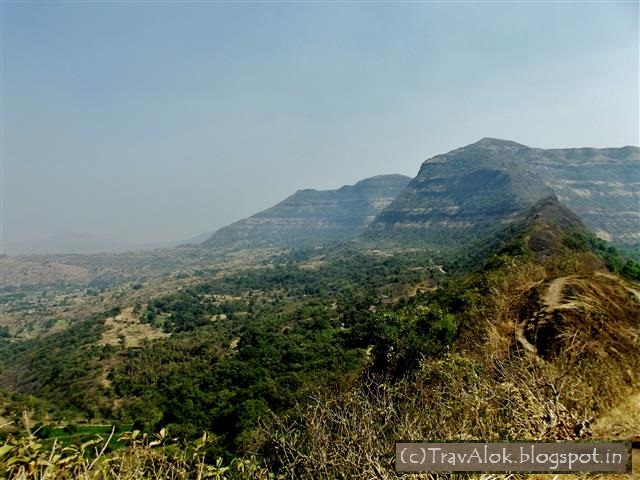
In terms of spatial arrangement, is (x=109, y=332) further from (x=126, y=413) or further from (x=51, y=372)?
(x=126, y=413)

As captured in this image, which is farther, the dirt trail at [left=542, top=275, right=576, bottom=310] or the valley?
the dirt trail at [left=542, top=275, right=576, bottom=310]

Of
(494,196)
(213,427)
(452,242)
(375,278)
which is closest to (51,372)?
(213,427)

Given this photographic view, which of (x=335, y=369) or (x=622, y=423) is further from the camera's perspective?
(x=335, y=369)

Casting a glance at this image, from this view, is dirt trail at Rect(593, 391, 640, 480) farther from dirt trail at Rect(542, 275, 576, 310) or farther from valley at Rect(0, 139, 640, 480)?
dirt trail at Rect(542, 275, 576, 310)

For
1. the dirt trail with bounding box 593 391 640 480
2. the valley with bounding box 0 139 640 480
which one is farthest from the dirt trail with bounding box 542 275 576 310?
the dirt trail with bounding box 593 391 640 480

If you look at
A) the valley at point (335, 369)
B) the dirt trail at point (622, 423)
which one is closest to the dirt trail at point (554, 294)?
the valley at point (335, 369)

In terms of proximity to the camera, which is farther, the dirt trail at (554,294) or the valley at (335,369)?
the dirt trail at (554,294)

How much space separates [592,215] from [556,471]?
23374cm

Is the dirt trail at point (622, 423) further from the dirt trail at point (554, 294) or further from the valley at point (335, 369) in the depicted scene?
the dirt trail at point (554, 294)

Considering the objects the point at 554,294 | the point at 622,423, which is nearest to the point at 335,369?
the point at 554,294

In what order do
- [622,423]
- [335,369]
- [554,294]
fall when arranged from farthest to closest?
[335,369] → [554,294] → [622,423]

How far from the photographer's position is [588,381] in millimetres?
8852

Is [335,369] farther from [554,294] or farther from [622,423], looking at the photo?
[622,423]

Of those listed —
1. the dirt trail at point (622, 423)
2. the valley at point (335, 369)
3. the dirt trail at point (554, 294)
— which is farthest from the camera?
the dirt trail at point (554, 294)
